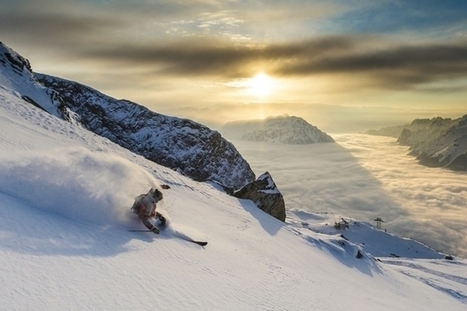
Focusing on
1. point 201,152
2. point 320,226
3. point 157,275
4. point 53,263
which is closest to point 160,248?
point 157,275

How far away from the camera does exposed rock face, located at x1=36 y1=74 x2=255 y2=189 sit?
342 ft

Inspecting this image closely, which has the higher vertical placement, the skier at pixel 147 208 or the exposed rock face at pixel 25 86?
the exposed rock face at pixel 25 86

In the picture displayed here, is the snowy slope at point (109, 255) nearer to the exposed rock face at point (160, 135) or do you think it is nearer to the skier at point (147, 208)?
the skier at point (147, 208)

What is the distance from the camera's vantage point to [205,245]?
1029 cm

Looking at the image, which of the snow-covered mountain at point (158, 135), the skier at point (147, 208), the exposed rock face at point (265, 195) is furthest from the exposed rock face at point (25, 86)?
the snow-covered mountain at point (158, 135)

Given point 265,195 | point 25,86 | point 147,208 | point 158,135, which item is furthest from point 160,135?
point 147,208

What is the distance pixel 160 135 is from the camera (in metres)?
112

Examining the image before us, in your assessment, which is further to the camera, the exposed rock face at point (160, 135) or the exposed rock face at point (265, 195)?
the exposed rock face at point (160, 135)

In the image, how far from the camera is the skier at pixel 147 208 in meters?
9.23

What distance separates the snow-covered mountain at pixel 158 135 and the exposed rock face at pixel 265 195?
71370 mm

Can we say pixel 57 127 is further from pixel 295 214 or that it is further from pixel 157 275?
pixel 295 214

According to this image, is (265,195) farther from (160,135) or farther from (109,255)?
(160,135)

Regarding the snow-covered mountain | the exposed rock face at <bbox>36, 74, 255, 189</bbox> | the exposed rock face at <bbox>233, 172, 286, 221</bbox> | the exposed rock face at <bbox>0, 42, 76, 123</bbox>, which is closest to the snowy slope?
the exposed rock face at <bbox>233, 172, 286, 221</bbox>

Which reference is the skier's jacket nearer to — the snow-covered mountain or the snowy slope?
the snowy slope
